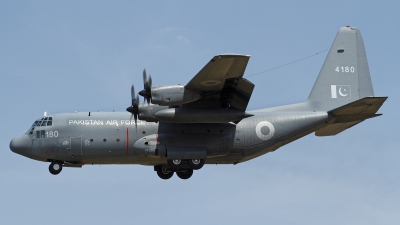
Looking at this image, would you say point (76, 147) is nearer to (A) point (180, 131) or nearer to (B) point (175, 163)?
(B) point (175, 163)

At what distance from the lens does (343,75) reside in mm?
28922

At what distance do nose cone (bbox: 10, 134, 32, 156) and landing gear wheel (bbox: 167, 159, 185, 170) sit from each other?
547 cm

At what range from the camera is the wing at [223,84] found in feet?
75.5

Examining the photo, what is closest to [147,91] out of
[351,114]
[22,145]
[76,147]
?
[76,147]

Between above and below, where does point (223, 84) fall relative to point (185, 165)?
above

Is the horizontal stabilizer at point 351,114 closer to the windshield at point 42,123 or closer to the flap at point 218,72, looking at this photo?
the flap at point 218,72

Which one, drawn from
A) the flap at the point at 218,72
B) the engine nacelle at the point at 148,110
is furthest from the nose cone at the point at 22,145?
the flap at the point at 218,72

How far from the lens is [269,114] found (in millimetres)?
27578

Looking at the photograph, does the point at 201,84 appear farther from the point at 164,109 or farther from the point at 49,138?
the point at 49,138

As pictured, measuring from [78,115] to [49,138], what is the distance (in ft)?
4.70

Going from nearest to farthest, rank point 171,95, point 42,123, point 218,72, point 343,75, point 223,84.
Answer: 1. point 218,72
2. point 171,95
3. point 223,84
4. point 42,123
5. point 343,75

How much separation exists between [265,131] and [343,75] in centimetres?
446

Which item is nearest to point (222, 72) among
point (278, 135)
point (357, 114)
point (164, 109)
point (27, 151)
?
point (164, 109)

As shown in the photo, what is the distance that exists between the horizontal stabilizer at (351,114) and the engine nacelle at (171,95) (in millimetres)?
6269
